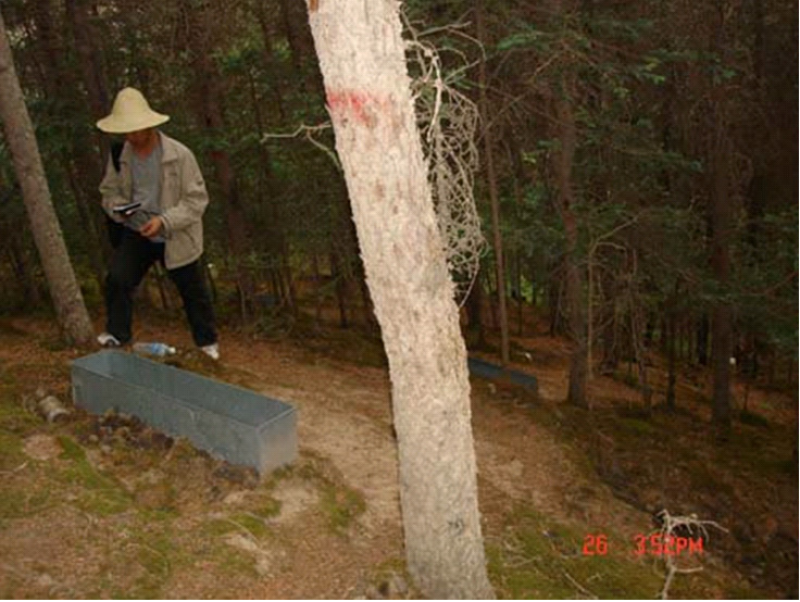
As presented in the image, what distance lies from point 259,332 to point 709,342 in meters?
16.3

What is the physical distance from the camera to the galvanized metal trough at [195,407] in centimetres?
509

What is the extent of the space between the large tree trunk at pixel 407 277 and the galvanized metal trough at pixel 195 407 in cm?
152

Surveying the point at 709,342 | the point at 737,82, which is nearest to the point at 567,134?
the point at 737,82

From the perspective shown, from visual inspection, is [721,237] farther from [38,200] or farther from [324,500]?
[38,200]

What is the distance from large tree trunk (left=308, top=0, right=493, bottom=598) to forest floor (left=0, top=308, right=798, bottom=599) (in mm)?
686

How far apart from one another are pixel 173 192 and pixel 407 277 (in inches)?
145

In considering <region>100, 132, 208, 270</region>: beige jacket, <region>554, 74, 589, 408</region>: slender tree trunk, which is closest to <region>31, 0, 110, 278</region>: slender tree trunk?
<region>100, 132, 208, 270</region>: beige jacket

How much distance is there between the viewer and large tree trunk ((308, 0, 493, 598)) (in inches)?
123

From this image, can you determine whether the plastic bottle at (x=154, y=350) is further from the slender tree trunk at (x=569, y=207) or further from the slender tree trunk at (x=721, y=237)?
the slender tree trunk at (x=721, y=237)

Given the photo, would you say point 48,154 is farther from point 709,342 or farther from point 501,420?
point 709,342

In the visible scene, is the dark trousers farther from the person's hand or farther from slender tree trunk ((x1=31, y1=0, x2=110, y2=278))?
slender tree trunk ((x1=31, y1=0, x2=110, y2=278))

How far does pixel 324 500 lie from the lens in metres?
5.18
